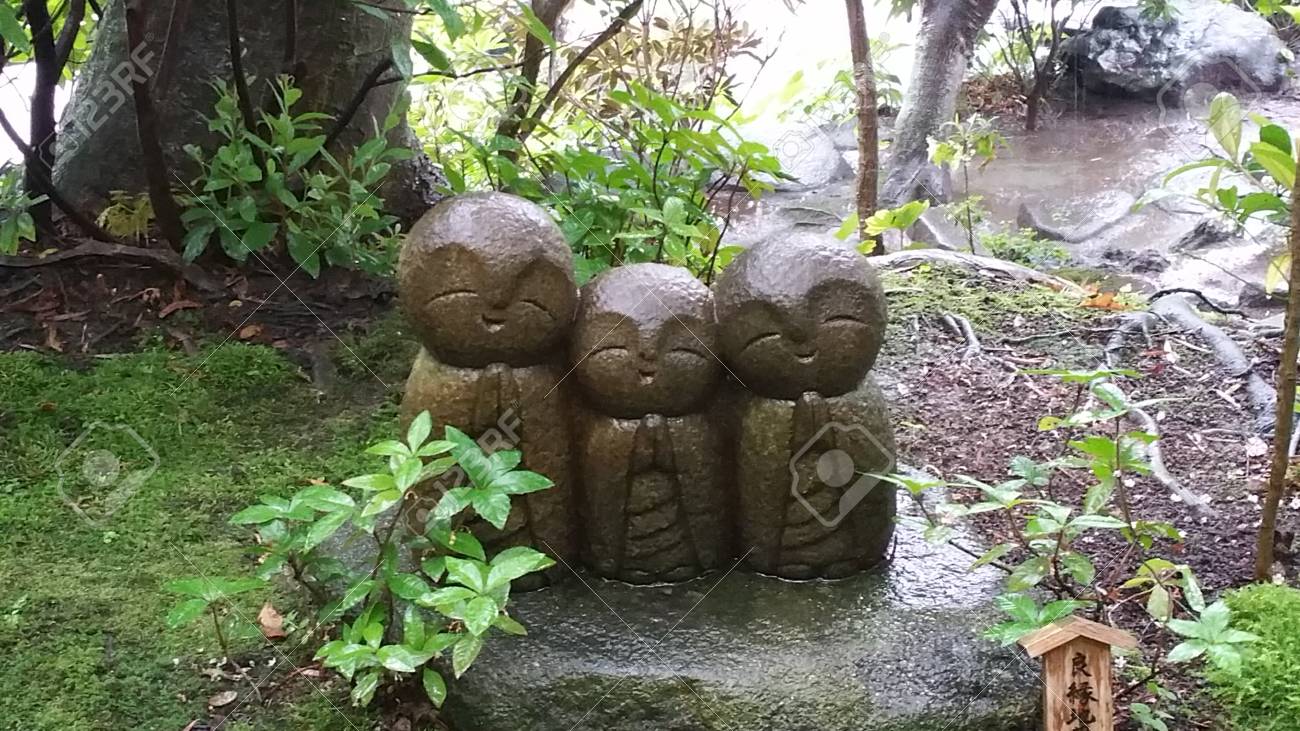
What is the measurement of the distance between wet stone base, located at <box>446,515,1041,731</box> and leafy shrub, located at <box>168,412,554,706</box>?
16 cm

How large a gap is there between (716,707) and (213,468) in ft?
4.70

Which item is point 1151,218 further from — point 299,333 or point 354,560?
point 354,560

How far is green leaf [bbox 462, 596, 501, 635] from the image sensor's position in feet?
4.81

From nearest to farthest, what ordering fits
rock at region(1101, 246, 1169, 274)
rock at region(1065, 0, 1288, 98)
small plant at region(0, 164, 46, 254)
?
1. small plant at region(0, 164, 46, 254)
2. rock at region(1101, 246, 1169, 274)
3. rock at region(1065, 0, 1288, 98)

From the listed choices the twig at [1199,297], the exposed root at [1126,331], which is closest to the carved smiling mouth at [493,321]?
the exposed root at [1126,331]

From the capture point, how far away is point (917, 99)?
18.4ft

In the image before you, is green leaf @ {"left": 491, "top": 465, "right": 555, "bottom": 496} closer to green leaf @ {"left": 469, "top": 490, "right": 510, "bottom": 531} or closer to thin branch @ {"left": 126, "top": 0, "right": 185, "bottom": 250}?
green leaf @ {"left": 469, "top": 490, "right": 510, "bottom": 531}

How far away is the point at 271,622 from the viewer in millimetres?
1956

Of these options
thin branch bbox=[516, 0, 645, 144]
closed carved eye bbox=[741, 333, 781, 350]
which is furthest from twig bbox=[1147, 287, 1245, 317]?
closed carved eye bbox=[741, 333, 781, 350]

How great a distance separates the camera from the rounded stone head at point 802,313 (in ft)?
5.80

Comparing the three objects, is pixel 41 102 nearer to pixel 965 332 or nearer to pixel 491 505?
pixel 491 505

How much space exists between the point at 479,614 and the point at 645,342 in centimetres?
57

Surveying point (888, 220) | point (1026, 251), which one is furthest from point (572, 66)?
point (1026, 251)

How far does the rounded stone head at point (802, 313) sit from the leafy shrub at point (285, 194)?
57.0 inches
